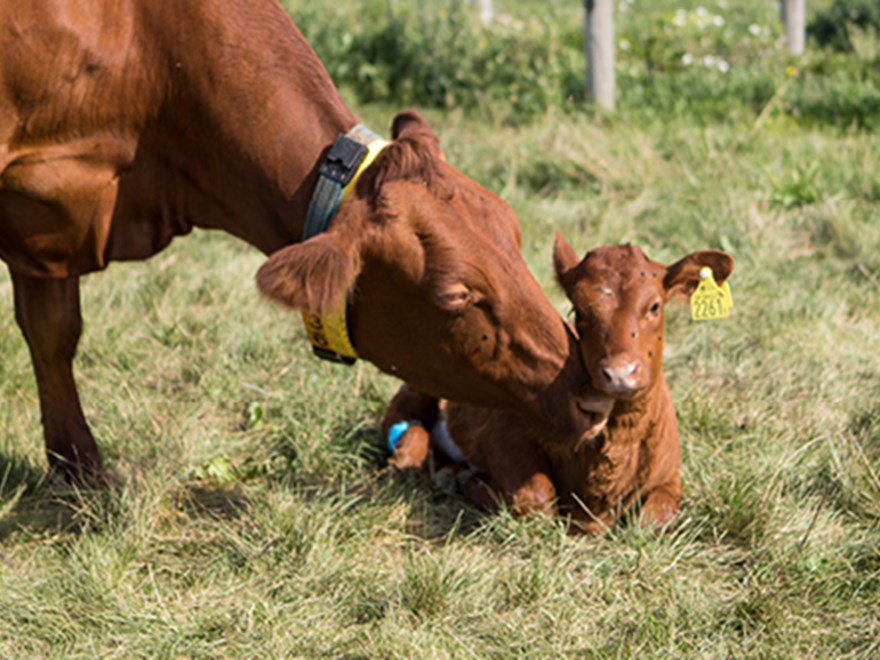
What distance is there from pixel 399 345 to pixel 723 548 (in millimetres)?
1146

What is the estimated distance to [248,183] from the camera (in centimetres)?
325

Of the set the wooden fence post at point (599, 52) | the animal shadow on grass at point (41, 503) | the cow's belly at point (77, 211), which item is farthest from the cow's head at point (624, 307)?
the wooden fence post at point (599, 52)

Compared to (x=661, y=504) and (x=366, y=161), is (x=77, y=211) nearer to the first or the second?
(x=366, y=161)

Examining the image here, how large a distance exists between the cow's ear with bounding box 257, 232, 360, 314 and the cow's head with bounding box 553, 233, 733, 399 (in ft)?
2.53

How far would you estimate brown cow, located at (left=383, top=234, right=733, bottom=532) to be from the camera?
321 centimetres

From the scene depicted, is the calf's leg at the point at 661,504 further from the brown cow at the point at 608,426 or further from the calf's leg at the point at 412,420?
the calf's leg at the point at 412,420

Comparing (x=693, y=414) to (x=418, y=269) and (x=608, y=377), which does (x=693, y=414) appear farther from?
(x=418, y=269)

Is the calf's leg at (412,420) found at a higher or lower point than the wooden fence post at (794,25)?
lower

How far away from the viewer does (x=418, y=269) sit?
3018mm

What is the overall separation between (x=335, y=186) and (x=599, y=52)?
17.2 feet

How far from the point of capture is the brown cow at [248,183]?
302cm

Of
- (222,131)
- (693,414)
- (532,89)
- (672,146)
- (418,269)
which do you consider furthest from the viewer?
(532,89)

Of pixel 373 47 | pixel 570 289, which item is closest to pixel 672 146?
pixel 373 47

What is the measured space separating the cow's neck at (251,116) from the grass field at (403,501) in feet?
3.11
